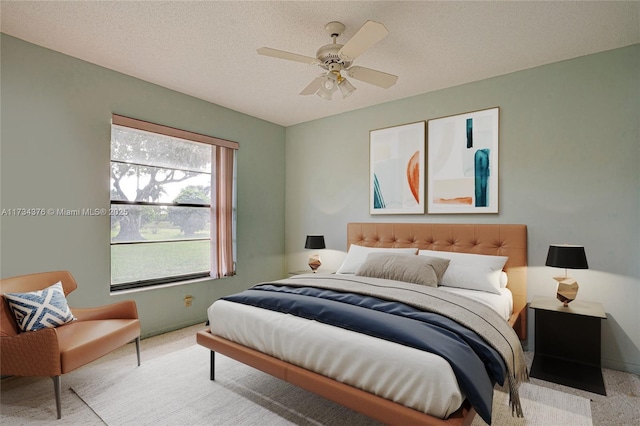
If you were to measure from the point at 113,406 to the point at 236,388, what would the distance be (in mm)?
806

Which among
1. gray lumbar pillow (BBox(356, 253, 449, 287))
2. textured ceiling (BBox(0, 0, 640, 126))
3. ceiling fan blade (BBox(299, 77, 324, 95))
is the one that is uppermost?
textured ceiling (BBox(0, 0, 640, 126))

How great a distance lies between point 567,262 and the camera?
8.66 feet

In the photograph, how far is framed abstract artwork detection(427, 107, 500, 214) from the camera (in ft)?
11.2

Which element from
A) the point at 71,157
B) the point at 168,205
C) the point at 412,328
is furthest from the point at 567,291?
the point at 71,157

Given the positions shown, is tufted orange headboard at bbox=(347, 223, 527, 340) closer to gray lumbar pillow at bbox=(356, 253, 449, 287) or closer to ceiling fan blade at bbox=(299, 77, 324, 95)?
gray lumbar pillow at bbox=(356, 253, 449, 287)

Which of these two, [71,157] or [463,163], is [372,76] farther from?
[71,157]

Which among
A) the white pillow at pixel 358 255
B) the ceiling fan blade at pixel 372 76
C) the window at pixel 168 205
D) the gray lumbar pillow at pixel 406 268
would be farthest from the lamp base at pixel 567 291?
the window at pixel 168 205

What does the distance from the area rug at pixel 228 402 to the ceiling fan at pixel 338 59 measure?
7.71 feet

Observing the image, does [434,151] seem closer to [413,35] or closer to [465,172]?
[465,172]

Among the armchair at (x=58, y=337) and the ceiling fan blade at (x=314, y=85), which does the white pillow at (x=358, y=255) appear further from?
the armchair at (x=58, y=337)

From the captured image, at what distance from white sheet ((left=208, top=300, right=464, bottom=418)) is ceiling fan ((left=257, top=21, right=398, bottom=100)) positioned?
71.2 inches

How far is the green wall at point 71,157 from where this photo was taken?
2672 millimetres

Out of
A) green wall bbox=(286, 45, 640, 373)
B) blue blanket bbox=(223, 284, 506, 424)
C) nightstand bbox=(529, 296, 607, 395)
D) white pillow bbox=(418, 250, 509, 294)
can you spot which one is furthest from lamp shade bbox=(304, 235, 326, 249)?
nightstand bbox=(529, 296, 607, 395)

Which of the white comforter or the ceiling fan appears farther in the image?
the ceiling fan
